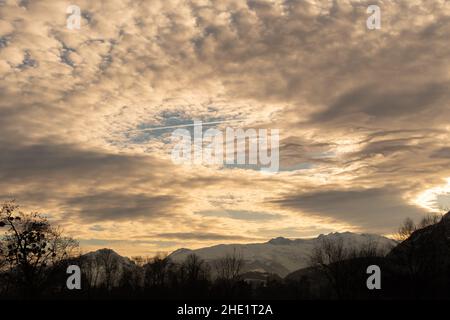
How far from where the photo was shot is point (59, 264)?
7975 cm

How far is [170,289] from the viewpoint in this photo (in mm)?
139000

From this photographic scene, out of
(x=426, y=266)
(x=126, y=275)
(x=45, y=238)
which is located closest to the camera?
(x=45, y=238)

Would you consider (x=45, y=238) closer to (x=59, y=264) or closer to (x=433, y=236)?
(x=59, y=264)

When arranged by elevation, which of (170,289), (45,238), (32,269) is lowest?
(170,289)

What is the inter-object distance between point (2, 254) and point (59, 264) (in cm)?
899
